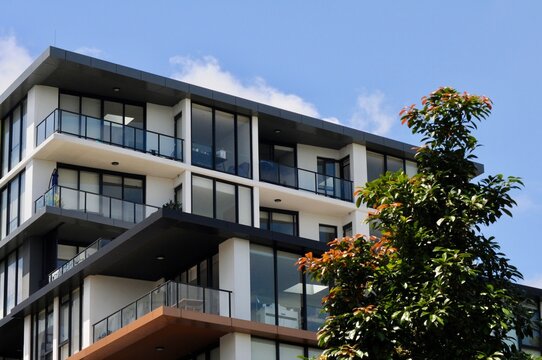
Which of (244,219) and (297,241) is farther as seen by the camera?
(244,219)

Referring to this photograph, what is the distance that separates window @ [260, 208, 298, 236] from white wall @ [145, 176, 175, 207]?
15.4 ft

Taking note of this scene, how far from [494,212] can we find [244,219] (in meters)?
27.4

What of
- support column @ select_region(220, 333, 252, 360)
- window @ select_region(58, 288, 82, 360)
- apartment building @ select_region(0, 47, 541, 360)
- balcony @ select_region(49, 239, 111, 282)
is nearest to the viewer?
support column @ select_region(220, 333, 252, 360)

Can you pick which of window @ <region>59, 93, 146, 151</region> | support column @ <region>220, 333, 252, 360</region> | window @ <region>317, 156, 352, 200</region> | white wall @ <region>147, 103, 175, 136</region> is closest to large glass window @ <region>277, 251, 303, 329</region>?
support column @ <region>220, 333, 252, 360</region>

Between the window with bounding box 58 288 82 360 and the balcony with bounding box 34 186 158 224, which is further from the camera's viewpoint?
the balcony with bounding box 34 186 158 224

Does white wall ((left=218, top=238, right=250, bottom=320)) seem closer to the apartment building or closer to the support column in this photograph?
the apartment building

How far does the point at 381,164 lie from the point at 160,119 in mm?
11372

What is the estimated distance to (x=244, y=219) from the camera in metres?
51.8

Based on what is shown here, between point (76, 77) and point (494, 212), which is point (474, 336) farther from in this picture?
point (76, 77)

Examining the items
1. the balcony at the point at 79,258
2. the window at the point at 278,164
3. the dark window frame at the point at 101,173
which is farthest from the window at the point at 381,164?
the balcony at the point at 79,258

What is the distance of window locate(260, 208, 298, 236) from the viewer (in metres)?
54.4

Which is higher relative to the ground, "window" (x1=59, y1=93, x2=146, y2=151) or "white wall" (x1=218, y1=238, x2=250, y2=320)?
"window" (x1=59, y1=93, x2=146, y2=151)

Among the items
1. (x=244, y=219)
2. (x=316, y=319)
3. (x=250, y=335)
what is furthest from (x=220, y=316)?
(x=244, y=219)

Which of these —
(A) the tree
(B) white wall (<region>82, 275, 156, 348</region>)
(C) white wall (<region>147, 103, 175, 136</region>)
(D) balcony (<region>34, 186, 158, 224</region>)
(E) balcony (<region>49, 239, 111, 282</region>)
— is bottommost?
(A) the tree
